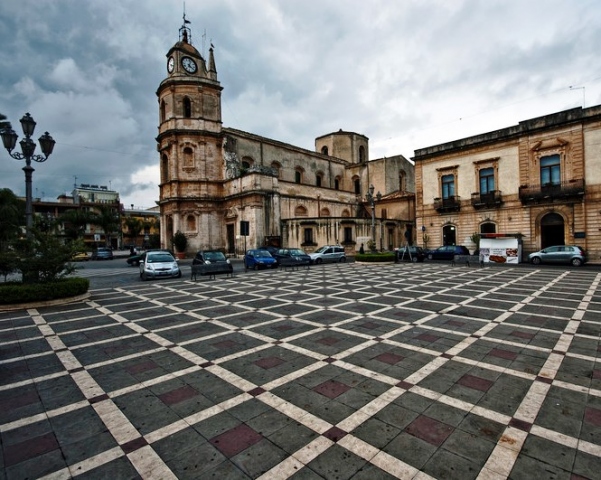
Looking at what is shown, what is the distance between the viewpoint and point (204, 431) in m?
3.36

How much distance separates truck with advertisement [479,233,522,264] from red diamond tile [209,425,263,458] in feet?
75.2

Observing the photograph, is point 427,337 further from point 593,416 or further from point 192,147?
point 192,147

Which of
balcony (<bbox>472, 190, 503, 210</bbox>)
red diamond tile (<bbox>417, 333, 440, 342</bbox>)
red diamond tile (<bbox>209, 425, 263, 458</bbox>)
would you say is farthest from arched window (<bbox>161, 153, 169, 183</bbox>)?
red diamond tile (<bbox>209, 425, 263, 458</bbox>)

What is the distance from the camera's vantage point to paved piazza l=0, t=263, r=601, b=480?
9.51 feet

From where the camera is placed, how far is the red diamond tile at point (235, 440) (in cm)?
306

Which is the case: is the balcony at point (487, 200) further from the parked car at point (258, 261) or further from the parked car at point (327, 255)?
the parked car at point (258, 261)

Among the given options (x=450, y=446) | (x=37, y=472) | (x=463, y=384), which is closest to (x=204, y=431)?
(x=37, y=472)

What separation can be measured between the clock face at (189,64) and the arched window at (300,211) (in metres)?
18.7

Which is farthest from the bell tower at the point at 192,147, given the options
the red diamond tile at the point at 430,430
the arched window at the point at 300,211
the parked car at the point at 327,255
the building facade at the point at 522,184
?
the red diamond tile at the point at 430,430

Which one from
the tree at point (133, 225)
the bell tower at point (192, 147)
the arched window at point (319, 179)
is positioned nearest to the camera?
the bell tower at point (192, 147)

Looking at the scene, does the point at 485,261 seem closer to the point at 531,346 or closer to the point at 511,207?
the point at 511,207

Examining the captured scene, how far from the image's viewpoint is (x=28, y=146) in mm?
10281

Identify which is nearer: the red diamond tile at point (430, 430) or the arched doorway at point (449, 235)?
the red diamond tile at point (430, 430)

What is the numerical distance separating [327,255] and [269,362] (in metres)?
21.3
